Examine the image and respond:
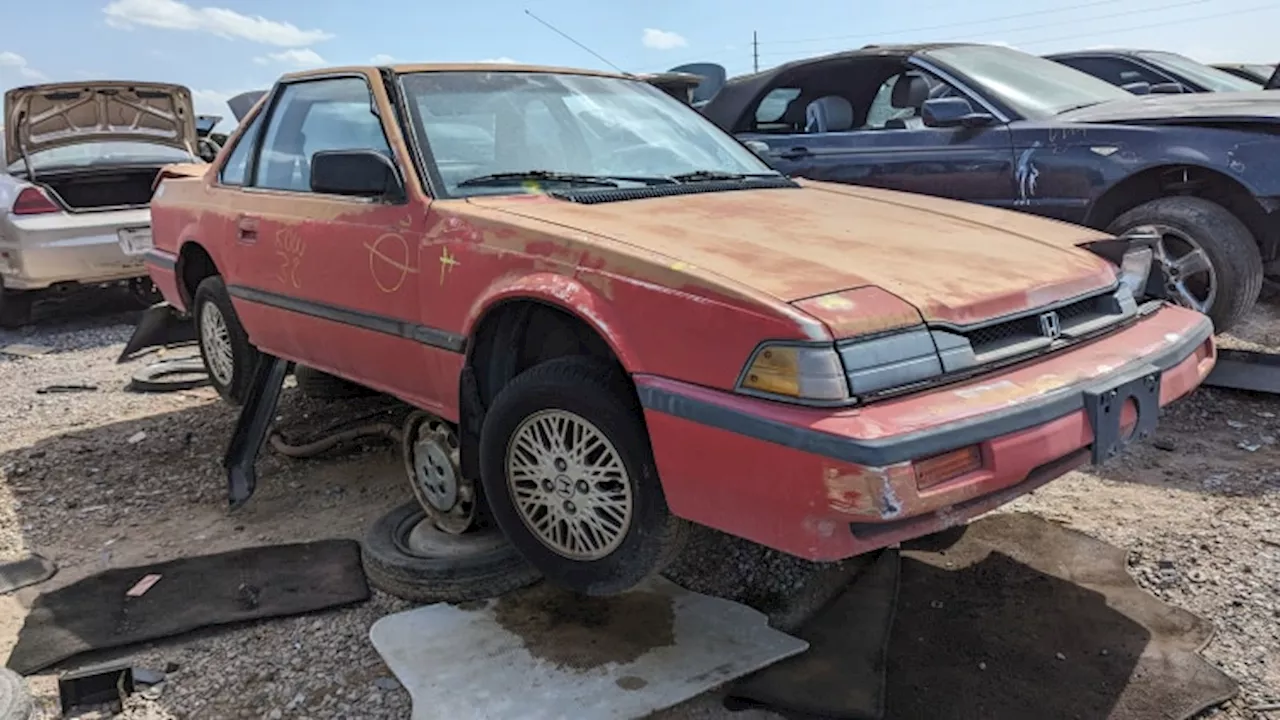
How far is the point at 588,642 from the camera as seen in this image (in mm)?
2721

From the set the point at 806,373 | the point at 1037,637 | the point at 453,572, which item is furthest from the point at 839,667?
the point at 453,572

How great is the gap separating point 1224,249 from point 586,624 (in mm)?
3323

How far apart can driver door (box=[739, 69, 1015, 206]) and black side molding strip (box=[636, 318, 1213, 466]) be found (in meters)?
2.90

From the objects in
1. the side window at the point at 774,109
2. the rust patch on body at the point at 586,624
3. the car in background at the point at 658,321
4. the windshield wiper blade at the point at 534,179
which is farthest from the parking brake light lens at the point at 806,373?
the side window at the point at 774,109

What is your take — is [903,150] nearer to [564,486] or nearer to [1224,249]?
[1224,249]

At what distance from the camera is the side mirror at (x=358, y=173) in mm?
3029

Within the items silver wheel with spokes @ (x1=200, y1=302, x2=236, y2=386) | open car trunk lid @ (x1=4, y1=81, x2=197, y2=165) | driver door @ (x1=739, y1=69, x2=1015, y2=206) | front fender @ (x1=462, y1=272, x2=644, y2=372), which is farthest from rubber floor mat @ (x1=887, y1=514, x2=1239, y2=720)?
open car trunk lid @ (x1=4, y1=81, x2=197, y2=165)

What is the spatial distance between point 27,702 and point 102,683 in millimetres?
169

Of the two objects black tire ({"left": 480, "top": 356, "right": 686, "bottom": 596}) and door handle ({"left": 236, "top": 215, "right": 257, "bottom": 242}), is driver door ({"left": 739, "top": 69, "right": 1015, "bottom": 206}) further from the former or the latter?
black tire ({"left": 480, "top": 356, "right": 686, "bottom": 596})

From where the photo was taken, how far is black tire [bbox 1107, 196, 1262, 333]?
429cm

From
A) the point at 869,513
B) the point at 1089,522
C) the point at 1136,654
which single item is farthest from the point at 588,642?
the point at 1089,522

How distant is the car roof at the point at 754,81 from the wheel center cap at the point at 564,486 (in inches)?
163

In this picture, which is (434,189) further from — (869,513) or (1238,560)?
(1238,560)

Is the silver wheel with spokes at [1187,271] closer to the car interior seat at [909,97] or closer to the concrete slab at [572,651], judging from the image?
the car interior seat at [909,97]
